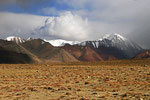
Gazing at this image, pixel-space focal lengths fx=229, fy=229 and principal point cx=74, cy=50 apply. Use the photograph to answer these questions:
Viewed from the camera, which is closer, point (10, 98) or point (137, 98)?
point (137, 98)

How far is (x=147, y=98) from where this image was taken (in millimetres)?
15922

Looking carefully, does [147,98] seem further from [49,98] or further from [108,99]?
[49,98]

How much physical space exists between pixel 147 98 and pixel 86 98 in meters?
4.28

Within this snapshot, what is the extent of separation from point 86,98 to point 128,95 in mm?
3343

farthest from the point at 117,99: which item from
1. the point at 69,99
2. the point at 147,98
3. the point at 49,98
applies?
the point at 49,98

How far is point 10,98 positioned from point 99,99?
693 cm

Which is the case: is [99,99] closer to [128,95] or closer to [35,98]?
[128,95]

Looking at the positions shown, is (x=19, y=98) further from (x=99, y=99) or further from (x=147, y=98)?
(x=147, y=98)

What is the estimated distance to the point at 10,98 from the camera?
58.4ft

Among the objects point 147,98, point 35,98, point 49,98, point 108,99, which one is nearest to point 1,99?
point 35,98

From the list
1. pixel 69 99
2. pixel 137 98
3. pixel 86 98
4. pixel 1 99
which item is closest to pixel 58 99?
pixel 69 99

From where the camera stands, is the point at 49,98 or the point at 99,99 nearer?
the point at 99,99

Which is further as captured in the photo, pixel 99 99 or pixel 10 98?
pixel 10 98

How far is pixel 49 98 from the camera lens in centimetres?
1736
